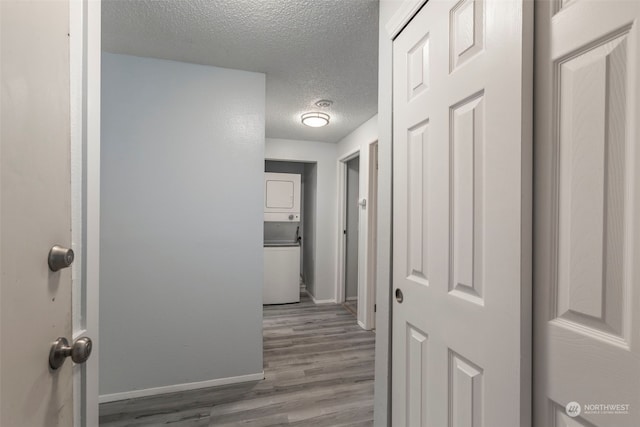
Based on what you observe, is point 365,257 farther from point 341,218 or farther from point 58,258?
point 58,258

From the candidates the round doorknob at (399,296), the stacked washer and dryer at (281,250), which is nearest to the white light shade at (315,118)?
the stacked washer and dryer at (281,250)

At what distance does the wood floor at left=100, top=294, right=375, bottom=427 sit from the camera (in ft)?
5.49

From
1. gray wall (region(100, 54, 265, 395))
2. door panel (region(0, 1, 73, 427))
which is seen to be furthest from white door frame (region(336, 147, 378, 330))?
door panel (region(0, 1, 73, 427))

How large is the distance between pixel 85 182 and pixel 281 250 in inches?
126

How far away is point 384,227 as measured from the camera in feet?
4.34

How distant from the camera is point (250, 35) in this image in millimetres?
1646

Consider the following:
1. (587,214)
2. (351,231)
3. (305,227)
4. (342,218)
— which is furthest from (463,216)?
(305,227)

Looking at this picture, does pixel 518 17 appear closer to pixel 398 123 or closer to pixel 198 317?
pixel 398 123

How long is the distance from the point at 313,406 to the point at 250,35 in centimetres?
239

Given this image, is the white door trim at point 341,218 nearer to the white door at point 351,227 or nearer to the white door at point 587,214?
the white door at point 351,227

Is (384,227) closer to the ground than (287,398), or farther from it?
farther from it

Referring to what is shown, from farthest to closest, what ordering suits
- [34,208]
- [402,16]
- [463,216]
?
[402,16] < [463,216] < [34,208]

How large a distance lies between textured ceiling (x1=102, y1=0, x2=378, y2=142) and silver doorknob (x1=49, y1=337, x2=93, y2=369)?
158cm

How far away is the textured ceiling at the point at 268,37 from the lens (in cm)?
143
